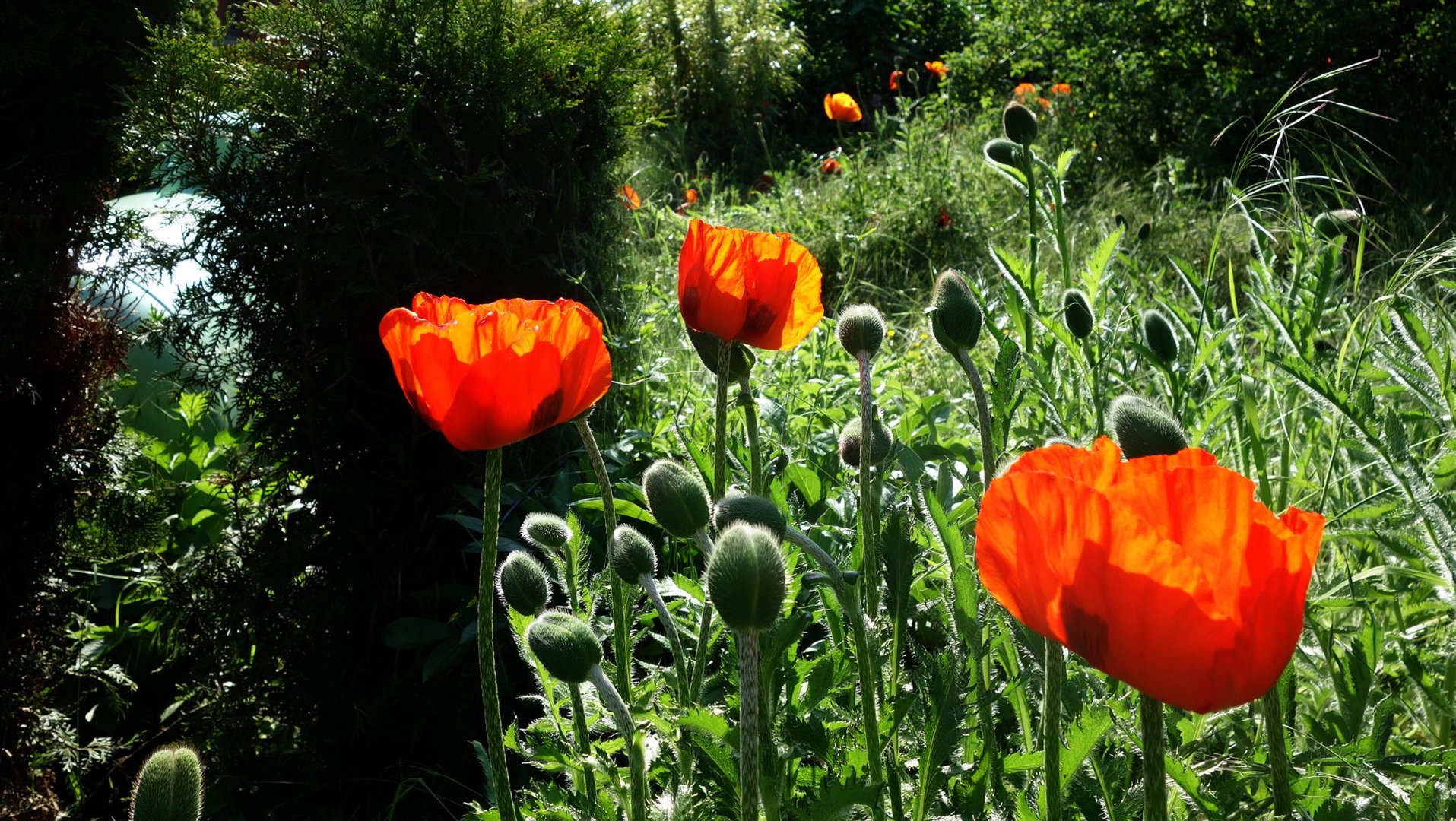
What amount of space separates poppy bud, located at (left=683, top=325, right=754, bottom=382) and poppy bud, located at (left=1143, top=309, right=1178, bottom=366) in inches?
20.7

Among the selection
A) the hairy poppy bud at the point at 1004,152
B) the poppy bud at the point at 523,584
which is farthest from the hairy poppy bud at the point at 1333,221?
the poppy bud at the point at 523,584

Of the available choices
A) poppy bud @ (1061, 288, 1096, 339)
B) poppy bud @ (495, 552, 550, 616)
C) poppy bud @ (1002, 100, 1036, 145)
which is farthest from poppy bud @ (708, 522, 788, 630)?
poppy bud @ (1002, 100, 1036, 145)

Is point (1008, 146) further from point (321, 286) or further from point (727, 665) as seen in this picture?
point (321, 286)

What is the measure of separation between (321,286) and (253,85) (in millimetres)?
429

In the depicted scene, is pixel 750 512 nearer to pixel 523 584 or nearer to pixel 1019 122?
pixel 523 584

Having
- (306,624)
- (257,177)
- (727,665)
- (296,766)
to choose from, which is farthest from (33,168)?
(727,665)

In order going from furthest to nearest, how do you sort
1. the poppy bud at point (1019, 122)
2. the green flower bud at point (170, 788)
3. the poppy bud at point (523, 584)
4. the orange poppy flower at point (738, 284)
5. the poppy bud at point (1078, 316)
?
the poppy bud at point (1019, 122), the poppy bud at point (1078, 316), the orange poppy flower at point (738, 284), the poppy bud at point (523, 584), the green flower bud at point (170, 788)

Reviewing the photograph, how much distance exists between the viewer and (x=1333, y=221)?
1962mm

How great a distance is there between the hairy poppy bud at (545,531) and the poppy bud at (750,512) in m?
0.29

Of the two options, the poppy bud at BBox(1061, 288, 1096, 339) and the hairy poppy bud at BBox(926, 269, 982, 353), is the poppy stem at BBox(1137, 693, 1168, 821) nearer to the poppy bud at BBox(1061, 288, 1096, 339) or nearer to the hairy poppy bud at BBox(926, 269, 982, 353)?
the hairy poppy bud at BBox(926, 269, 982, 353)

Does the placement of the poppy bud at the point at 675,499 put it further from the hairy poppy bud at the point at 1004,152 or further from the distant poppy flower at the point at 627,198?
the distant poppy flower at the point at 627,198

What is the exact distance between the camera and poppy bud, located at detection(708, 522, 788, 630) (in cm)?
76

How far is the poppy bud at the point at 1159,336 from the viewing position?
150 centimetres

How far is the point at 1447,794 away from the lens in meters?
1.08
